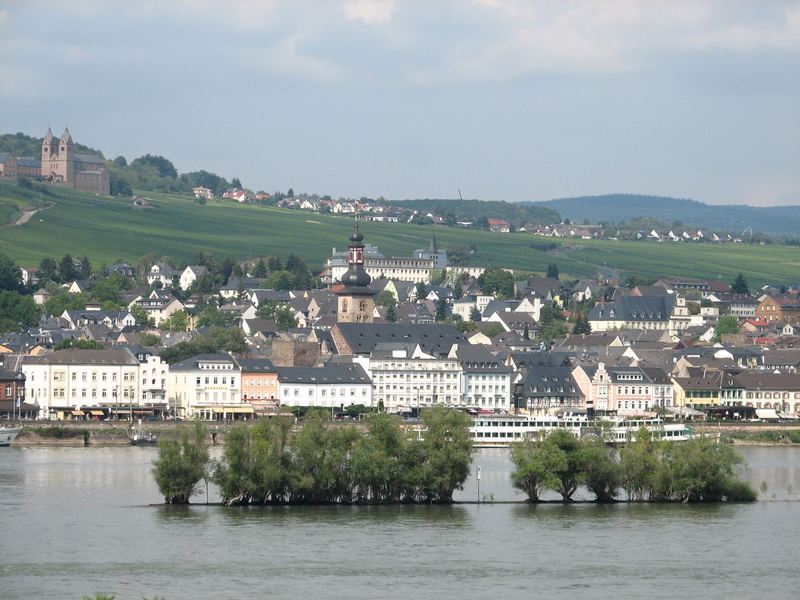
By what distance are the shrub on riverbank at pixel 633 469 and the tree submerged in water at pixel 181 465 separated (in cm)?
867

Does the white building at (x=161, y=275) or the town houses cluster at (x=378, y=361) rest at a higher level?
the white building at (x=161, y=275)

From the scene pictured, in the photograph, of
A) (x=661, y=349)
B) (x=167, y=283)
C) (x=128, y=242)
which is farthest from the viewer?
(x=128, y=242)


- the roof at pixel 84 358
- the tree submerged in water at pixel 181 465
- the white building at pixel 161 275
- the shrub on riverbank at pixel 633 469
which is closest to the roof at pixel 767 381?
the roof at pixel 84 358

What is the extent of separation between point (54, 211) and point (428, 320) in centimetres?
6361

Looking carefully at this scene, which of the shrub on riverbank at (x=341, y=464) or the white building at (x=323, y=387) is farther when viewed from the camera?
the white building at (x=323, y=387)

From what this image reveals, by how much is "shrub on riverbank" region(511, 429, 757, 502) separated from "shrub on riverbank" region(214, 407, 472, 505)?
2.05 meters

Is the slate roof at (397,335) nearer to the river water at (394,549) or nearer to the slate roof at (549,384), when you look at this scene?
the slate roof at (549,384)

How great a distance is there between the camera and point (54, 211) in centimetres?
19850

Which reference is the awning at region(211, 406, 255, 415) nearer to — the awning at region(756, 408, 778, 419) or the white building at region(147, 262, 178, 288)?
the awning at region(756, 408, 778, 419)

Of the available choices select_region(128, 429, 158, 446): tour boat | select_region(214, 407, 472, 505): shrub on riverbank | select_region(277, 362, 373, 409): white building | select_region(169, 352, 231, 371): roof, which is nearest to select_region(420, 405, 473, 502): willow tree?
select_region(214, 407, 472, 505): shrub on riverbank

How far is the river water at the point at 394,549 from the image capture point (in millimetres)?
43562

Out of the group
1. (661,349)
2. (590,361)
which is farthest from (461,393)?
(661,349)

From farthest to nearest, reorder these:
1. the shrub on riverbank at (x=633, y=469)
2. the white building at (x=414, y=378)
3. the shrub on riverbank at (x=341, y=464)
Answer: the white building at (x=414, y=378) < the shrub on riverbank at (x=633, y=469) < the shrub on riverbank at (x=341, y=464)

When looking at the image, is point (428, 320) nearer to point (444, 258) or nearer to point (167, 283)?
point (167, 283)
